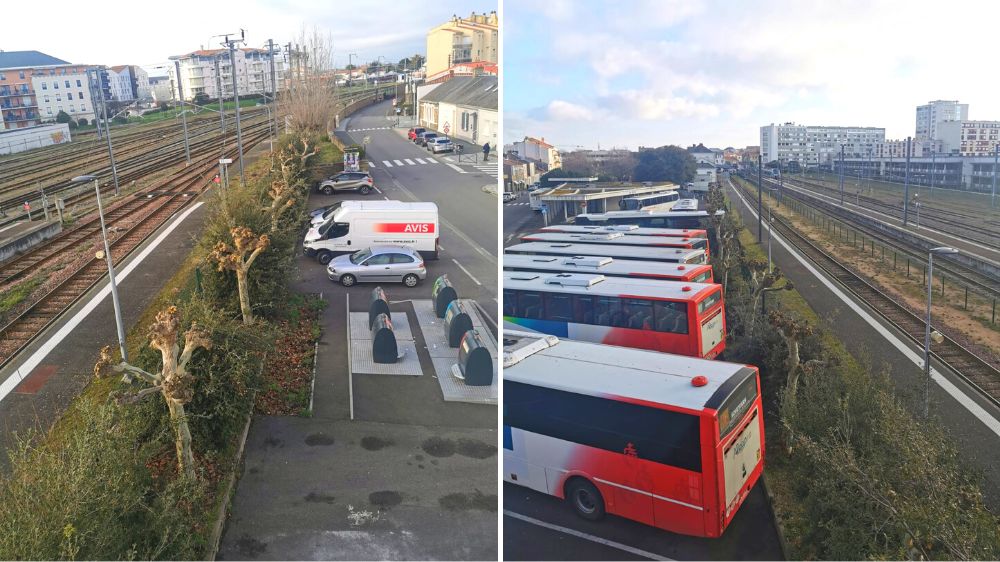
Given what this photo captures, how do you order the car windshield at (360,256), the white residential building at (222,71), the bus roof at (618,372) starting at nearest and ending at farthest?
the bus roof at (618,372) → the car windshield at (360,256) → the white residential building at (222,71)

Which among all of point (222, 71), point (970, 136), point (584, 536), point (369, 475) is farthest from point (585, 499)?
point (222, 71)

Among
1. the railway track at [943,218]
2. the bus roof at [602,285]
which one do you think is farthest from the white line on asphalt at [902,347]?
the bus roof at [602,285]

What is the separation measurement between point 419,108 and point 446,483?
48.7 feet

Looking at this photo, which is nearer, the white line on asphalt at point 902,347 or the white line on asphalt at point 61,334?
the white line on asphalt at point 902,347

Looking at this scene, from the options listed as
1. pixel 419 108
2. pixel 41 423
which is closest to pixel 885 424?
pixel 41 423

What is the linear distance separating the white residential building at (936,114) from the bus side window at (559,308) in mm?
2489

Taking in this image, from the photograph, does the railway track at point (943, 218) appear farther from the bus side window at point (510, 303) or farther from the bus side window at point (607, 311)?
the bus side window at point (510, 303)

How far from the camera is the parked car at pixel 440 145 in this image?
12417 millimetres

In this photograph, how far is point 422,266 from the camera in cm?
923

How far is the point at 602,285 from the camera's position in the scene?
454 centimetres

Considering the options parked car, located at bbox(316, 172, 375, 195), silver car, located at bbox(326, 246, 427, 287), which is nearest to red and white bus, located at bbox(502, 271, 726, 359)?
silver car, located at bbox(326, 246, 427, 287)

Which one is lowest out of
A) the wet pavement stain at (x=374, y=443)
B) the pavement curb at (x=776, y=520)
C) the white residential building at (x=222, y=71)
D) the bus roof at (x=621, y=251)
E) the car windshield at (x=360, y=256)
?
the wet pavement stain at (x=374, y=443)

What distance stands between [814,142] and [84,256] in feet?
28.5

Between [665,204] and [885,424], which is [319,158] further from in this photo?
[885,424]
